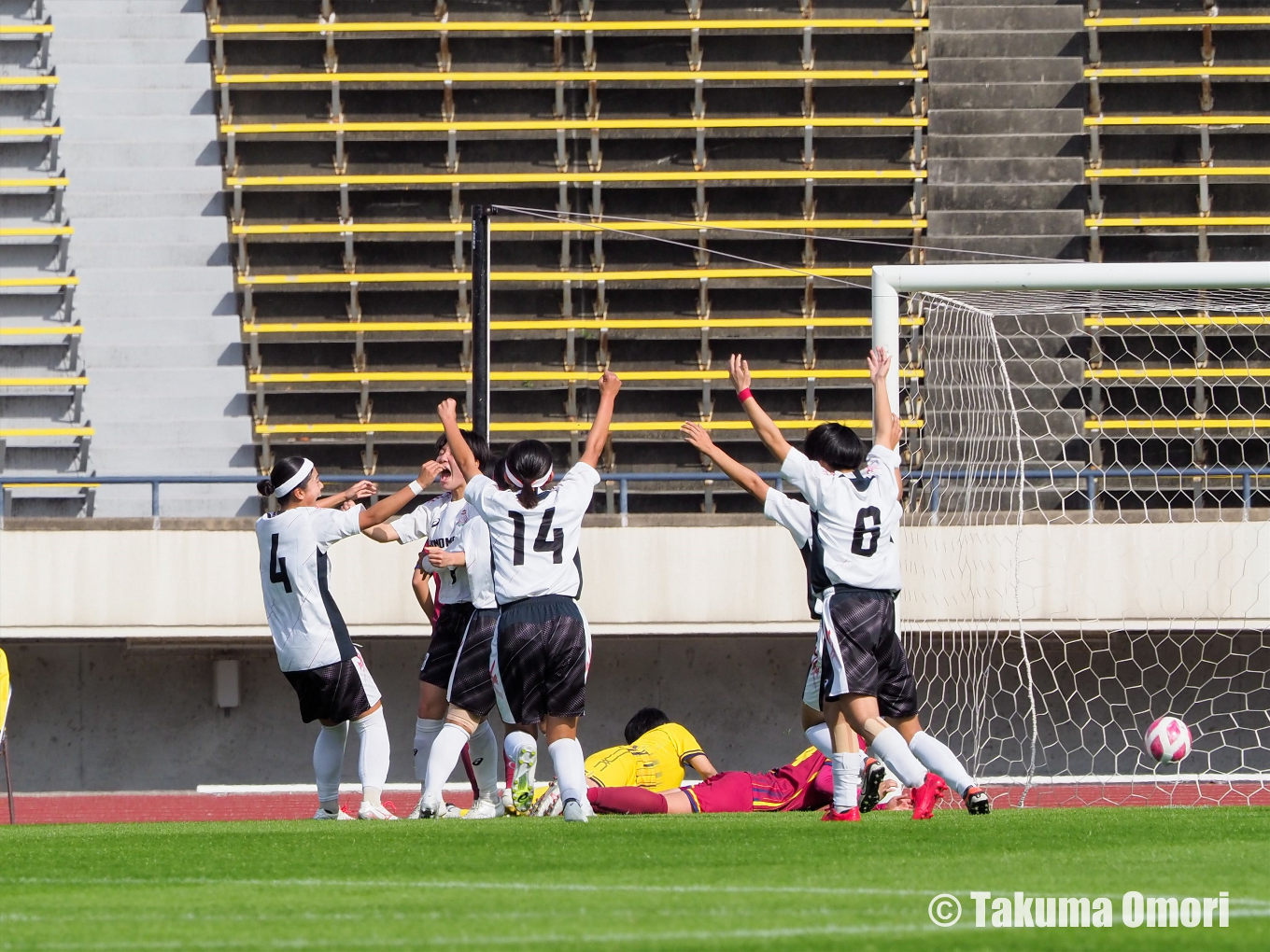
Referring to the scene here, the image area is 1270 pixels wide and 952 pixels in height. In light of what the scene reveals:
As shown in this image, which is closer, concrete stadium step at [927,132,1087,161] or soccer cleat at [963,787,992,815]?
soccer cleat at [963,787,992,815]

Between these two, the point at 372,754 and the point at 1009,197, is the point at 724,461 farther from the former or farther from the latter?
the point at 1009,197

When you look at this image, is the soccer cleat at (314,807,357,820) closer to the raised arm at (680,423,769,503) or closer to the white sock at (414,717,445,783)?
the white sock at (414,717,445,783)

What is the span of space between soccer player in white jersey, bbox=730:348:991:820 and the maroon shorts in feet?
5.19

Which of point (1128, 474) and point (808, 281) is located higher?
point (808, 281)

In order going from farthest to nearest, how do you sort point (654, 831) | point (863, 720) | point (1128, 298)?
point (1128, 298), point (863, 720), point (654, 831)

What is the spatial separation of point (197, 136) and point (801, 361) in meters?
6.01

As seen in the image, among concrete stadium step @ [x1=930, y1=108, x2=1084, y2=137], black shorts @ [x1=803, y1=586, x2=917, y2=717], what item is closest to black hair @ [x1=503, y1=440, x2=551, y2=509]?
black shorts @ [x1=803, y1=586, x2=917, y2=717]

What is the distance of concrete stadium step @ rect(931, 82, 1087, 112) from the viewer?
1515cm

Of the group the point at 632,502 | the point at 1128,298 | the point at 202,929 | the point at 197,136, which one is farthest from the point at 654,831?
the point at 197,136

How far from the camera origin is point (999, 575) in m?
11.0

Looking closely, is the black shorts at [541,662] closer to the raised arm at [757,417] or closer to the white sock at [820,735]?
the raised arm at [757,417]

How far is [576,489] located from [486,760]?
1.99 m

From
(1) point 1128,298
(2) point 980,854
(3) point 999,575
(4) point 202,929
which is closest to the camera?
(4) point 202,929

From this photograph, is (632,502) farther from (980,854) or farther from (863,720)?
(980,854)
